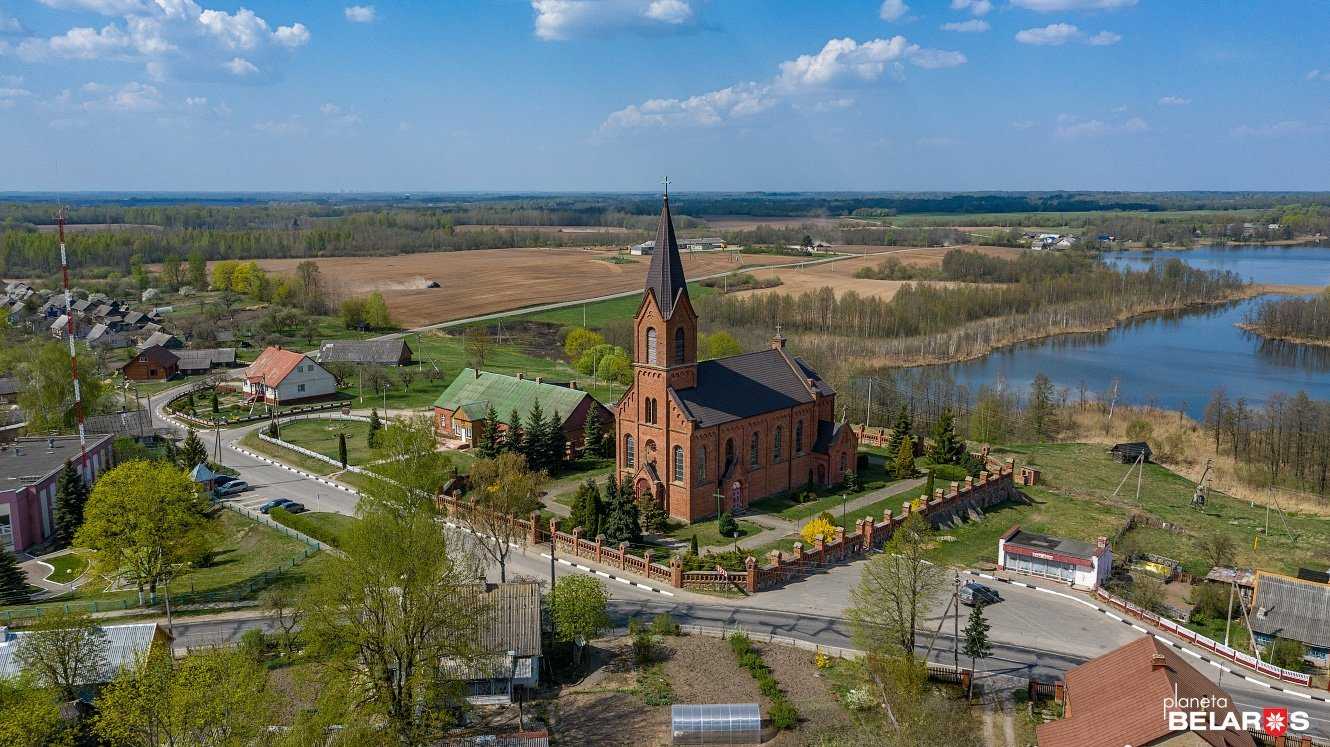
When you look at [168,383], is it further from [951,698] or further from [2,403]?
[951,698]

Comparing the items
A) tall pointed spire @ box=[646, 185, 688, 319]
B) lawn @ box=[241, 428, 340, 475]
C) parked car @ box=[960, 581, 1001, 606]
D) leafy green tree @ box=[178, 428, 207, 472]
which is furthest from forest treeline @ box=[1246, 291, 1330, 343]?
leafy green tree @ box=[178, 428, 207, 472]

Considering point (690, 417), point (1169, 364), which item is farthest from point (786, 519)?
point (1169, 364)

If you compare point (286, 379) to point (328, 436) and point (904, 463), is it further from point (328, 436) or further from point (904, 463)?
point (904, 463)

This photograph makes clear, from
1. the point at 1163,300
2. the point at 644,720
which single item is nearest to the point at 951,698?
the point at 644,720

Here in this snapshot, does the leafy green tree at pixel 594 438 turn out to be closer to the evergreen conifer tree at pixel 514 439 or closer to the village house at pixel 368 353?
the evergreen conifer tree at pixel 514 439

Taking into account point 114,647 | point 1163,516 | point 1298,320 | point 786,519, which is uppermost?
point 1298,320

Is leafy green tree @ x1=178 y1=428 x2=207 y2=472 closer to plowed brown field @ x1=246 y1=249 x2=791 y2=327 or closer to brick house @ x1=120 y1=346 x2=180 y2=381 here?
brick house @ x1=120 y1=346 x2=180 y2=381

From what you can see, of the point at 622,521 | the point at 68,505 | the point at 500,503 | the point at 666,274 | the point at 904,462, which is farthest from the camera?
the point at 904,462

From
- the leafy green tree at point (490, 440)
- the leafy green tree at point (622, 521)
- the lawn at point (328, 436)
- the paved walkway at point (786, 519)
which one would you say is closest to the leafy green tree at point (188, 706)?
the leafy green tree at point (622, 521)
